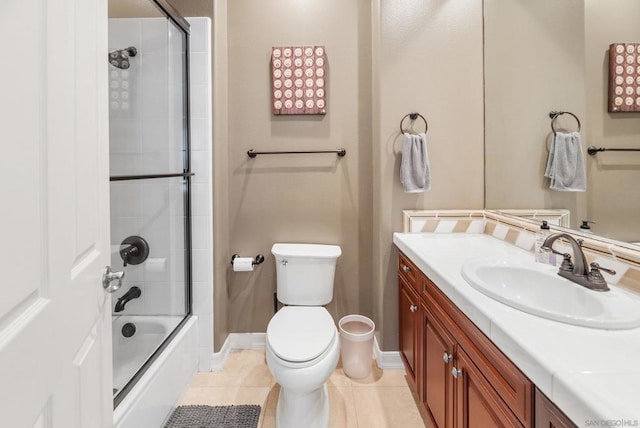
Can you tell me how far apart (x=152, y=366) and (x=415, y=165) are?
5.65 ft

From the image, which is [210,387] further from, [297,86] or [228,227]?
[297,86]

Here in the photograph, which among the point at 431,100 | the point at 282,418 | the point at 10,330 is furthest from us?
the point at 431,100

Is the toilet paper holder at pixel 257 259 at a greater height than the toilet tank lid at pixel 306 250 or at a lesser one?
lesser

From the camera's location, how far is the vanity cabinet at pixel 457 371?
0.78 m

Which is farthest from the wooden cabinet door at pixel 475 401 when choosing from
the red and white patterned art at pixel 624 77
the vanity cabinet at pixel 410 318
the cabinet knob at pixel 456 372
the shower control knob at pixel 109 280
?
the shower control knob at pixel 109 280

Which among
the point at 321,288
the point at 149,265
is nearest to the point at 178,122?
the point at 149,265

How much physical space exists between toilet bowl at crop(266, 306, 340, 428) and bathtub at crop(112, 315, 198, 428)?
0.55 meters

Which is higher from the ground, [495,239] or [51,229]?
[51,229]

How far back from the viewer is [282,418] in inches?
58.6

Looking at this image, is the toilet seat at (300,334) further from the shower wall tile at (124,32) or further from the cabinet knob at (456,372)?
the shower wall tile at (124,32)

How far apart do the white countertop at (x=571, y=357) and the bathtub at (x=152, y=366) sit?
4.40ft

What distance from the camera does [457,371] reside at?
1.08 m

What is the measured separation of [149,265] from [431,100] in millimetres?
1960

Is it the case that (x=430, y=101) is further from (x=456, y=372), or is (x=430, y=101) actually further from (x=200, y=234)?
(x=200, y=234)
